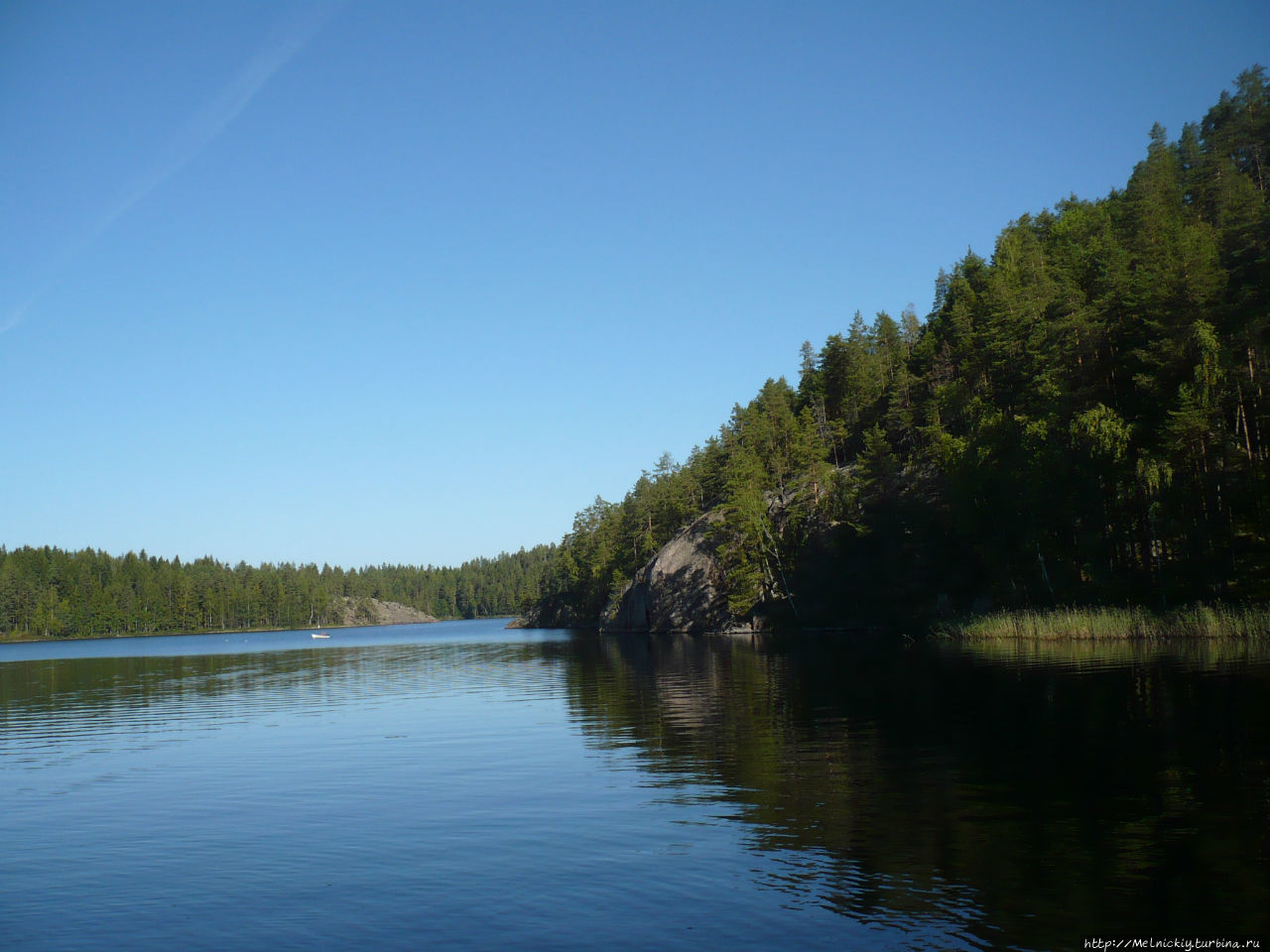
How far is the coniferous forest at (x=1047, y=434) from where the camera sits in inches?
2250

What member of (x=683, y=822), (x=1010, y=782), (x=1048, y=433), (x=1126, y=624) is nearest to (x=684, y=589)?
(x=1048, y=433)

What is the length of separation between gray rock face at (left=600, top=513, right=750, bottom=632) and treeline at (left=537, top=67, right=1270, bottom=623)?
489 cm

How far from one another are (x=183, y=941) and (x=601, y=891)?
6.58 m

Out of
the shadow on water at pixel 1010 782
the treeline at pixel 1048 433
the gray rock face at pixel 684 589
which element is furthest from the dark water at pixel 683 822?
the gray rock face at pixel 684 589

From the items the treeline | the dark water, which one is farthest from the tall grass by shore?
the dark water

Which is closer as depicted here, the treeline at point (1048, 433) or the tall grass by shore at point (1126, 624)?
the tall grass by shore at point (1126, 624)

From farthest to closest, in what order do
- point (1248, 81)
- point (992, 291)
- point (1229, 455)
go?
point (1248, 81) → point (992, 291) → point (1229, 455)

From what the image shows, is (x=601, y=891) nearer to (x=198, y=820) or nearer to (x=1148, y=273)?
(x=198, y=820)

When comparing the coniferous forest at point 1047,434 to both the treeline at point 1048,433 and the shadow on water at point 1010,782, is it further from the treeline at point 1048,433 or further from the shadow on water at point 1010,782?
the shadow on water at point 1010,782

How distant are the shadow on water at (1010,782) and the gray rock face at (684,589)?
253ft

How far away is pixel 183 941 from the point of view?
13.1 meters

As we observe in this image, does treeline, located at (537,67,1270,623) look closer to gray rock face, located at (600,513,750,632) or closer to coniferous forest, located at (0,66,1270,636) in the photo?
coniferous forest, located at (0,66,1270,636)

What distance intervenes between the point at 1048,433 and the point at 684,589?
211 feet

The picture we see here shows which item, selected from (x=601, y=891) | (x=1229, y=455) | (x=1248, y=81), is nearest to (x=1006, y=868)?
(x=601, y=891)
